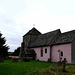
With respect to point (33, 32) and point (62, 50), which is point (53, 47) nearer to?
point (62, 50)

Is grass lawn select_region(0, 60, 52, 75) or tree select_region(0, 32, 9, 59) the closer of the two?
grass lawn select_region(0, 60, 52, 75)

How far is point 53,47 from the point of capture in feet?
110

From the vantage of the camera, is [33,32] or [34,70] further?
[33,32]

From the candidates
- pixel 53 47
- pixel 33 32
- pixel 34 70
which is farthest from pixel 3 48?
pixel 34 70

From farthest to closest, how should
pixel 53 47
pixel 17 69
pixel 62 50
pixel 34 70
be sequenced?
pixel 53 47 → pixel 62 50 → pixel 17 69 → pixel 34 70

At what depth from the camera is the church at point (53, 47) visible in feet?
92.1

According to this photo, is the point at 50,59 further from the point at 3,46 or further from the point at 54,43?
the point at 3,46

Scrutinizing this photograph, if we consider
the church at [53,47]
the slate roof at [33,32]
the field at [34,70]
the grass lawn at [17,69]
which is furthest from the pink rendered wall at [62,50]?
the slate roof at [33,32]

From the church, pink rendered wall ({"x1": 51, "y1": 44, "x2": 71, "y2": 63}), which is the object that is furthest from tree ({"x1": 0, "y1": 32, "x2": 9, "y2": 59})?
pink rendered wall ({"x1": 51, "y1": 44, "x2": 71, "y2": 63})

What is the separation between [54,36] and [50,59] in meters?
6.04

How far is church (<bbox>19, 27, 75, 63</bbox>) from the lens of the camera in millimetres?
28062

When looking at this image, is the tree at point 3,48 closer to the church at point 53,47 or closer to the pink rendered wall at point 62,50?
the church at point 53,47

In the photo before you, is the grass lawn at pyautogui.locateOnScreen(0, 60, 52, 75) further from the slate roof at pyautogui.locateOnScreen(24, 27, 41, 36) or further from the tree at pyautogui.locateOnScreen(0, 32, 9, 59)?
the slate roof at pyautogui.locateOnScreen(24, 27, 41, 36)

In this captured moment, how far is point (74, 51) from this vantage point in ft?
91.3
